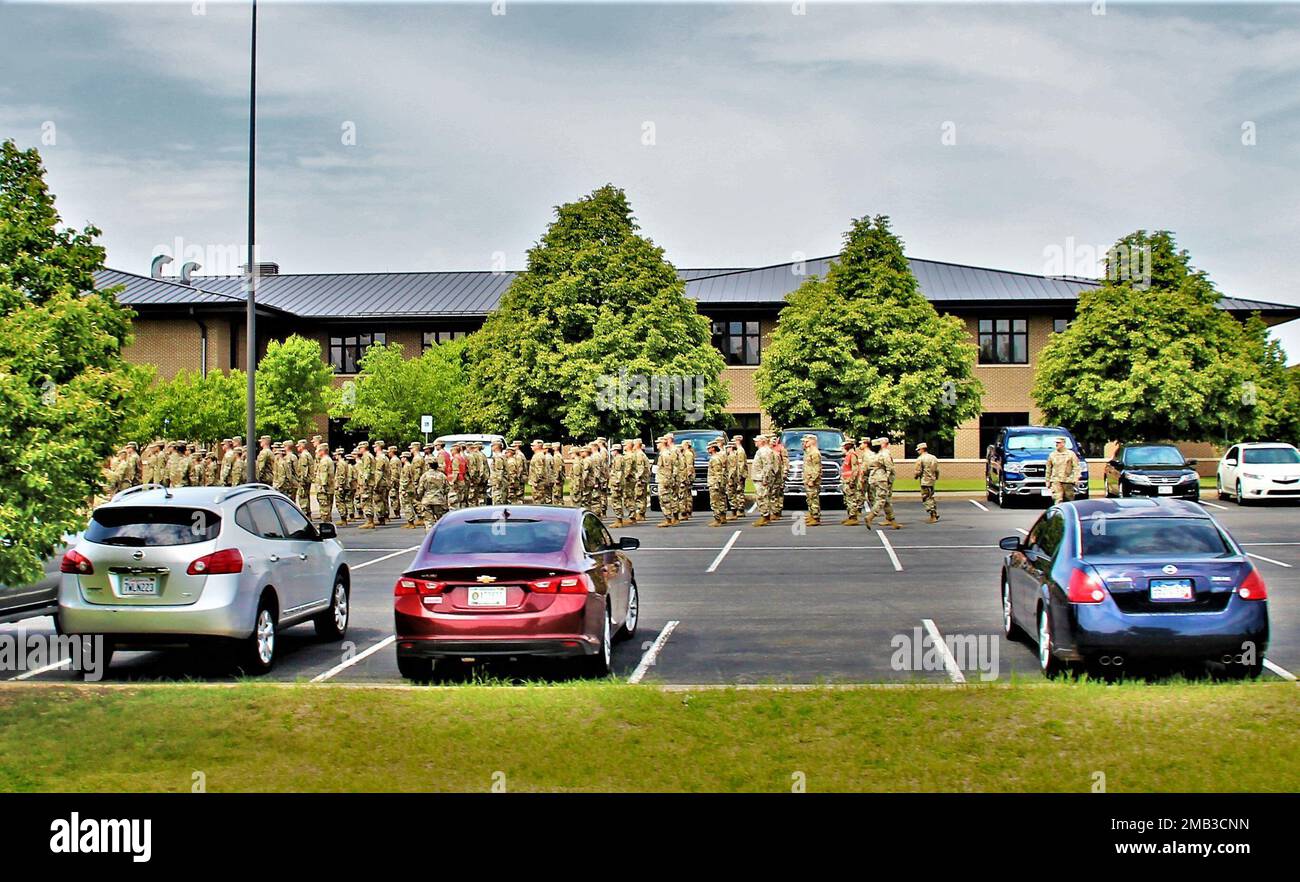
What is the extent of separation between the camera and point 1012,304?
2276 inches

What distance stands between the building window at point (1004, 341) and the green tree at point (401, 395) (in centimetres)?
2230

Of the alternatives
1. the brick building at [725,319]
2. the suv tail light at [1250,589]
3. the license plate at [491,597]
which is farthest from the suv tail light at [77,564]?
the brick building at [725,319]

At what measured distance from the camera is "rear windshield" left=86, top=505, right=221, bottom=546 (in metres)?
11.6

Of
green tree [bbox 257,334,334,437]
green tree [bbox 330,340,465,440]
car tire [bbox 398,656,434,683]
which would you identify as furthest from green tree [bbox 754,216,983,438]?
car tire [bbox 398,656,434,683]

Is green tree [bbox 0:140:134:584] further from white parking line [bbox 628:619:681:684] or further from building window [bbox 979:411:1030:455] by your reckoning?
building window [bbox 979:411:1030:455]

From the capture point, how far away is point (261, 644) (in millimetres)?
11789

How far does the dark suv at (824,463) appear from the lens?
113 ft

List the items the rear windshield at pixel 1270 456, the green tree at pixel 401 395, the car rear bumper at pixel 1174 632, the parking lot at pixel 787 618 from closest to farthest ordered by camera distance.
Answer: the car rear bumper at pixel 1174 632 < the parking lot at pixel 787 618 < the rear windshield at pixel 1270 456 < the green tree at pixel 401 395

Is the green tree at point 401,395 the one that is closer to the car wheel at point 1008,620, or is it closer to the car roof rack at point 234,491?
the car roof rack at point 234,491

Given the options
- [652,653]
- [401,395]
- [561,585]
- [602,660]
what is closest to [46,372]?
[561,585]

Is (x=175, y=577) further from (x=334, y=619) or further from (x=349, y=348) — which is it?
(x=349, y=348)

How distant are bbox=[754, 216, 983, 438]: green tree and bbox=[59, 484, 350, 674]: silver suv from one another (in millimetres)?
35473

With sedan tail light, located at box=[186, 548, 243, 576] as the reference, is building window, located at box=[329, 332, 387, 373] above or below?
above
